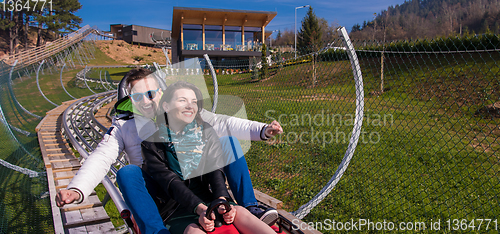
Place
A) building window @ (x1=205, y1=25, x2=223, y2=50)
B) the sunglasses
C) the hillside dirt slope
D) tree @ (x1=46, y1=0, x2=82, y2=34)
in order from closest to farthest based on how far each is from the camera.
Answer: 1. the sunglasses
2. building window @ (x1=205, y1=25, x2=223, y2=50)
3. tree @ (x1=46, y1=0, x2=82, y2=34)
4. the hillside dirt slope

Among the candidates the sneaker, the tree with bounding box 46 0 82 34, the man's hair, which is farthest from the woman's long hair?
the tree with bounding box 46 0 82 34

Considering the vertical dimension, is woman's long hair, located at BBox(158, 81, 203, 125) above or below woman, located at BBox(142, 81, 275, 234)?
above

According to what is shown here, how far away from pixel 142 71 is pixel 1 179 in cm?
293

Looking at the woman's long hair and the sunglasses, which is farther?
the sunglasses

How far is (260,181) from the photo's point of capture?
4270 mm

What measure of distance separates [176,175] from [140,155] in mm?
422

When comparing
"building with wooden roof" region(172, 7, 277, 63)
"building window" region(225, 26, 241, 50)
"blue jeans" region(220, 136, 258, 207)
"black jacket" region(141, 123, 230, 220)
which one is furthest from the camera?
"building window" region(225, 26, 241, 50)

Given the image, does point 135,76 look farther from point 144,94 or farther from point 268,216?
point 268,216

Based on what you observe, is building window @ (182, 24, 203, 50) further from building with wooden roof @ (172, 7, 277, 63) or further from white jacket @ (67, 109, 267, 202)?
white jacket @ (67, 109, 267, 202)

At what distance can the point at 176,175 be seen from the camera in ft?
6.82

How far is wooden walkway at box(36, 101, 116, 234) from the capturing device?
2.74 meters

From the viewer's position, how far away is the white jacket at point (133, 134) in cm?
203

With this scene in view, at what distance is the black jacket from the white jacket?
5.4 inches

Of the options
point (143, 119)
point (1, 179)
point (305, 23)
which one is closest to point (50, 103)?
point (1, 179)
